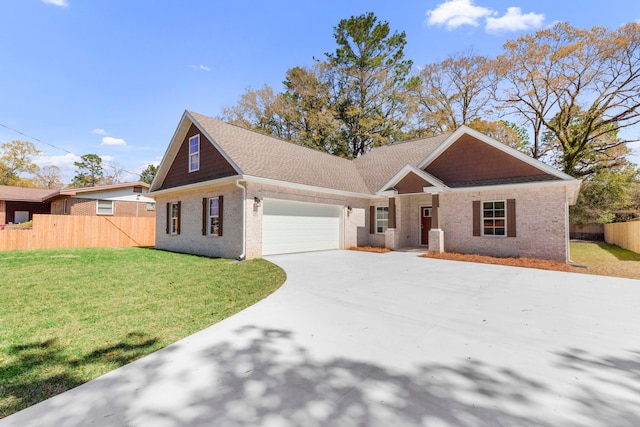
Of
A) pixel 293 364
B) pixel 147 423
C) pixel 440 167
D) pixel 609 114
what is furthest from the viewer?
pixel 609 114

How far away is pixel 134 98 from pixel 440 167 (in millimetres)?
17821

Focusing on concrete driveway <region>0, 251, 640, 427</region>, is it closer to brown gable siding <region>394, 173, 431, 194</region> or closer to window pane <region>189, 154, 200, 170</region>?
brown gable siding <region>394, 173, 431, 194</region>

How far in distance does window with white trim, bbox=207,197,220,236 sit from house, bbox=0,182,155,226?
853 centimetres

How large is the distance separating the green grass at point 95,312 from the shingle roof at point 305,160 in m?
4.86

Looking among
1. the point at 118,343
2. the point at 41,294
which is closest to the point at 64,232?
the point at 41,294

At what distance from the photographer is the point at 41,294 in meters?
5.64

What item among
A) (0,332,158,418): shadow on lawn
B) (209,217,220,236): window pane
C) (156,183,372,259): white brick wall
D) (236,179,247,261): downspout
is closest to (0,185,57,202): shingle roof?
(156,183,372,259): white brick wall

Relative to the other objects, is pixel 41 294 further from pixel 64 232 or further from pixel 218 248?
pixel 64 232

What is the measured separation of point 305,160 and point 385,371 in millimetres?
13137

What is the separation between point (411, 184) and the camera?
1347cm

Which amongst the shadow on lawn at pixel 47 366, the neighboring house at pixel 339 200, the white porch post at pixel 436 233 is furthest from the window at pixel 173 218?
the white porch post at pixel 436 233

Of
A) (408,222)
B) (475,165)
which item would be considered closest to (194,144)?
(408,222)

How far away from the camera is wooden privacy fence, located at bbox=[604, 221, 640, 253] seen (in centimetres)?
1424

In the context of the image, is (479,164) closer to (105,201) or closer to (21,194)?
(105,201)
